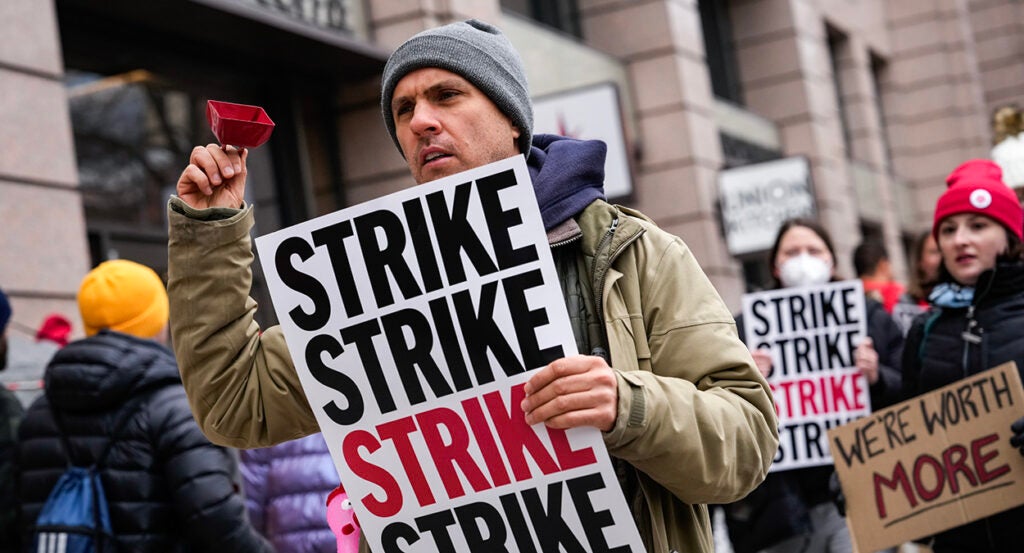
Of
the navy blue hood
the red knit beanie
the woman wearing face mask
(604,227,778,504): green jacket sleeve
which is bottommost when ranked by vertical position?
the woman wearing face mask

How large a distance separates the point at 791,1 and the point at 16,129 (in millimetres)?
12482

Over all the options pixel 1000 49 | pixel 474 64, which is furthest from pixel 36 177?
pixel 1000 49

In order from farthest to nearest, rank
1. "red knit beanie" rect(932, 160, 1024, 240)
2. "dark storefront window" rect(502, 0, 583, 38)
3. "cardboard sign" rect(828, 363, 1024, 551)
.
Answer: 1. "dark storefront window" rect(502, 0, 583, 38)
2. "red knit beanie" rect(932, 160, 1024, 240)
3. "cardboard sign" rect(828, 363, 1024, 551)

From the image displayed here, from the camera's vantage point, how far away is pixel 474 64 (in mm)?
2379

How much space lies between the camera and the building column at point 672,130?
13.2 meters

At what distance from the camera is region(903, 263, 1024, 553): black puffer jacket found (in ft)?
13.7

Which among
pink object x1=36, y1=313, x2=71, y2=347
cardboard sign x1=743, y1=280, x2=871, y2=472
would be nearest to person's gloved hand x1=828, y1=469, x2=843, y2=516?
cardboard sign x1=743, y1=280, x2=871, y2=472

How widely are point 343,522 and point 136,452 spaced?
1692 mm

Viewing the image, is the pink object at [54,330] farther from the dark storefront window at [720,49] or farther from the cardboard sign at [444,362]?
the dark storefront window at [720,49]

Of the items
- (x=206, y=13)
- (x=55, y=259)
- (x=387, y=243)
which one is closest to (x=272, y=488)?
(x=55, y=259)

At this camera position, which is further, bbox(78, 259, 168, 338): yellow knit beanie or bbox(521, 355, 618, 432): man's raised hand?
bbox(78, 259, 168, 338): yellow knit beanie

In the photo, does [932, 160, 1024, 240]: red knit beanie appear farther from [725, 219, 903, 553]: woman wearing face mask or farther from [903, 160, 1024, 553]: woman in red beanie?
[725, 219, 903, 553]: woman wearing face mask

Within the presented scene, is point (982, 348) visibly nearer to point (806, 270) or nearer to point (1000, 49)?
point (806, 270)

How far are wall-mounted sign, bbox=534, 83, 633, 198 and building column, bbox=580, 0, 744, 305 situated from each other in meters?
2.40
